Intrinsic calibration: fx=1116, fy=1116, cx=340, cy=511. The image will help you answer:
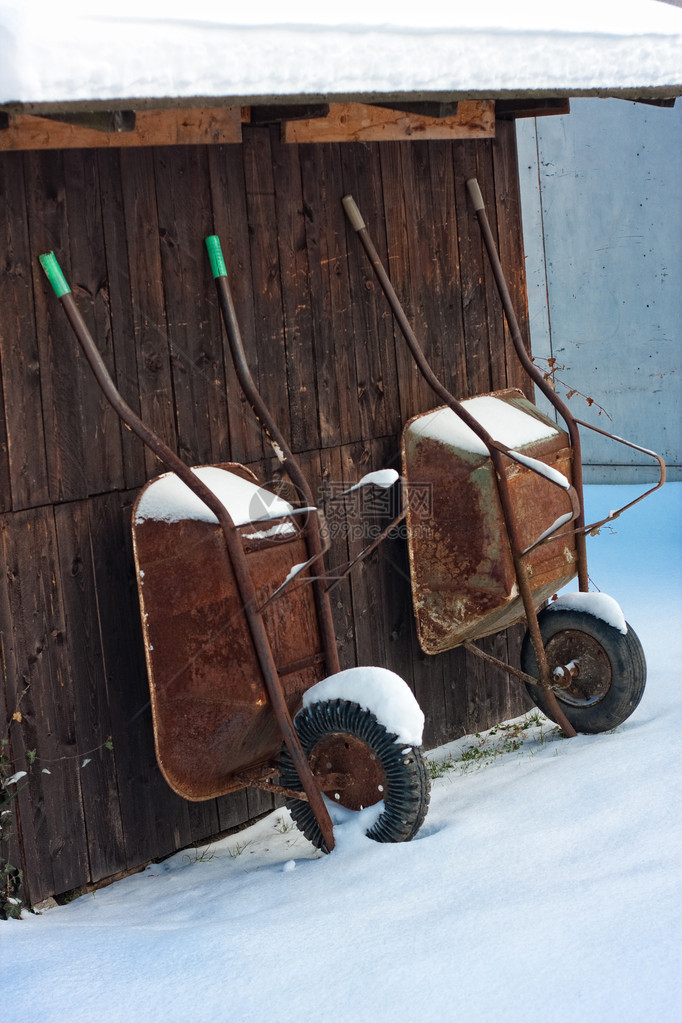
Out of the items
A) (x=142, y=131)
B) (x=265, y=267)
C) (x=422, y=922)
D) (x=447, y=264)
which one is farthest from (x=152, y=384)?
(x=422, y=922)

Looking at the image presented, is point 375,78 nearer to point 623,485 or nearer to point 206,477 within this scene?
point 206,477

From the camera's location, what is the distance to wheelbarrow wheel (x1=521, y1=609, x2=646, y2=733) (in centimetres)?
424

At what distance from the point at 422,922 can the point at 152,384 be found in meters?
1.89

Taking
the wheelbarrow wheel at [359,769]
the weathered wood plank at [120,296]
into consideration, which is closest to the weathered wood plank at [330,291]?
the weathered wood plank at [120,296]

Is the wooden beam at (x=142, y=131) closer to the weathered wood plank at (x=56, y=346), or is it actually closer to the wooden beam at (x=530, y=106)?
the weathered wood plank at (x=56, y=346)

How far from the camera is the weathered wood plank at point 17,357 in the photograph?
3.27 meters

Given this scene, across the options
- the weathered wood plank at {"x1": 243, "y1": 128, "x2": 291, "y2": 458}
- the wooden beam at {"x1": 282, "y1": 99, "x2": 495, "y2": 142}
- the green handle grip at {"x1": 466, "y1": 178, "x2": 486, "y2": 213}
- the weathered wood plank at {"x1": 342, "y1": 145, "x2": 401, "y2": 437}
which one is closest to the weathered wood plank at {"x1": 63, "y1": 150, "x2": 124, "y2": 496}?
the weathered wood plank at {"x1": 243, "y1": 128, "x2": 291, "y2": 458}

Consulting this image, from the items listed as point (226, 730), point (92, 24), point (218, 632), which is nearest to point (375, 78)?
point (92, 24)

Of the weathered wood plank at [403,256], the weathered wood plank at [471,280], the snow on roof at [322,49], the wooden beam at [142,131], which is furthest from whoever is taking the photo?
the weathered wood plank at [471,280]

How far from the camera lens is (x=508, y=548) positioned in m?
4.18

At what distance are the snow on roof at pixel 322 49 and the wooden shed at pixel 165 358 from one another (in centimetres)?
6

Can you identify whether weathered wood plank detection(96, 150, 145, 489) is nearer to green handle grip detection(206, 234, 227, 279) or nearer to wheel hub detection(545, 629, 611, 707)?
green handle grip detection(206, 234, 227, 279)

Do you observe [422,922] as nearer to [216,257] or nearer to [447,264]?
[216,257]

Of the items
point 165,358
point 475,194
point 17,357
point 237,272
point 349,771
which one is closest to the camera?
point 17,357
